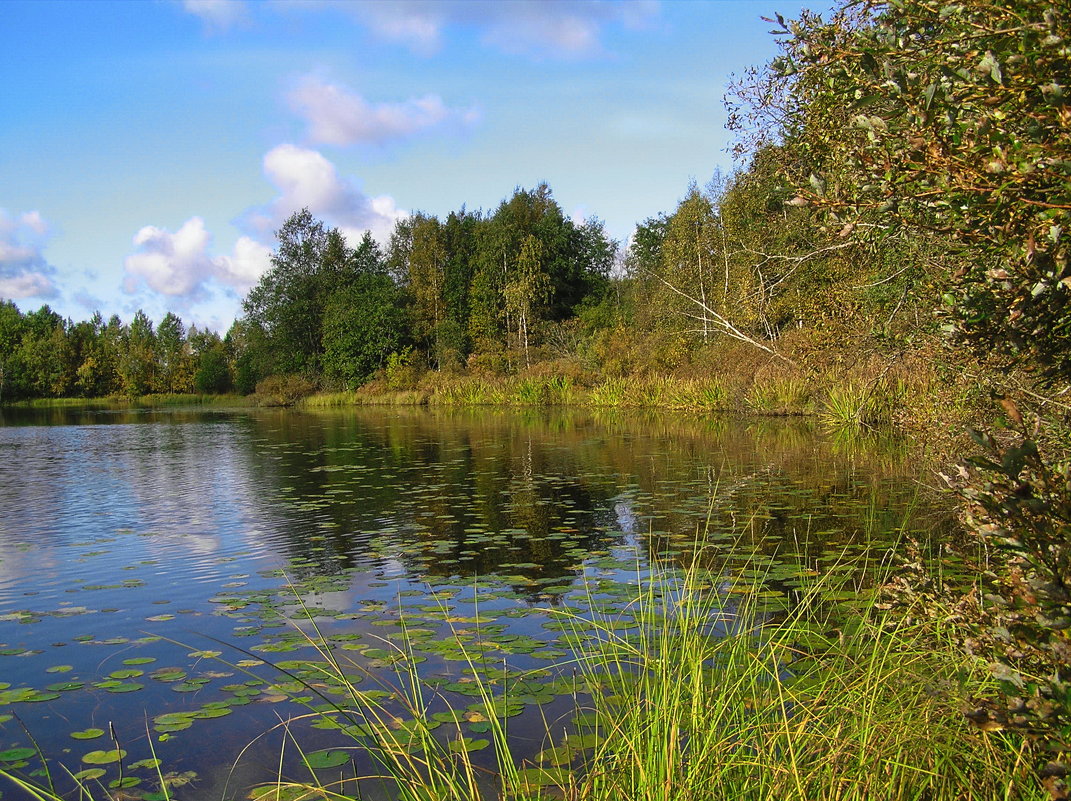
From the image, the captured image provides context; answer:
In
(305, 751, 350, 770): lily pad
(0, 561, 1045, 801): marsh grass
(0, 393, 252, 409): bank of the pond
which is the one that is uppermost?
(0, 393, 252, 409): bank of the pond

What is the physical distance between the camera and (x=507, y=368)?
149 feet

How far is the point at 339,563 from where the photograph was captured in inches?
330

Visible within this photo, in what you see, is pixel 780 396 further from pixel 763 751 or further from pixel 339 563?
pixel 763 751

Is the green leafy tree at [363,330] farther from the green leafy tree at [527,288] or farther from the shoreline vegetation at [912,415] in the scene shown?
the shoreline vegetation at [912,415]

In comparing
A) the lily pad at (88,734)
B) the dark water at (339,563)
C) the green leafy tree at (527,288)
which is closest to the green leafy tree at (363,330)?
the green leafy tree at (527,288)

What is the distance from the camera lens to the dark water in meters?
4.66

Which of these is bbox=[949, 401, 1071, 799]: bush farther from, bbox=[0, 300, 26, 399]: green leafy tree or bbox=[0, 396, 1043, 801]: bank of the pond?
bbox=[0, 300, 26, 399]: green leafy tree

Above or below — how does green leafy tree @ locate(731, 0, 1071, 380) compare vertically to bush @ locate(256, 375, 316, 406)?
above

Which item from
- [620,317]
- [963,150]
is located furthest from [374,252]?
[963,150]

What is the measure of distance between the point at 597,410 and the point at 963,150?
1260 inches

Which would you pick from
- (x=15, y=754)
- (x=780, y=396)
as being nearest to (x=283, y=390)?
(x=780, y=396)

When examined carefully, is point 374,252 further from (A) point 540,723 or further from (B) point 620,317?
(A) point 540,723

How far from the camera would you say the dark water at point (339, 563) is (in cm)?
466

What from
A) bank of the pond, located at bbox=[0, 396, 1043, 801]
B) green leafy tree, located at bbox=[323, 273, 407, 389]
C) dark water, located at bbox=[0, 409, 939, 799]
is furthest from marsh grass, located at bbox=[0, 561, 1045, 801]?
green leafy tree, located at bbox=[323, 273, 407, 389]
